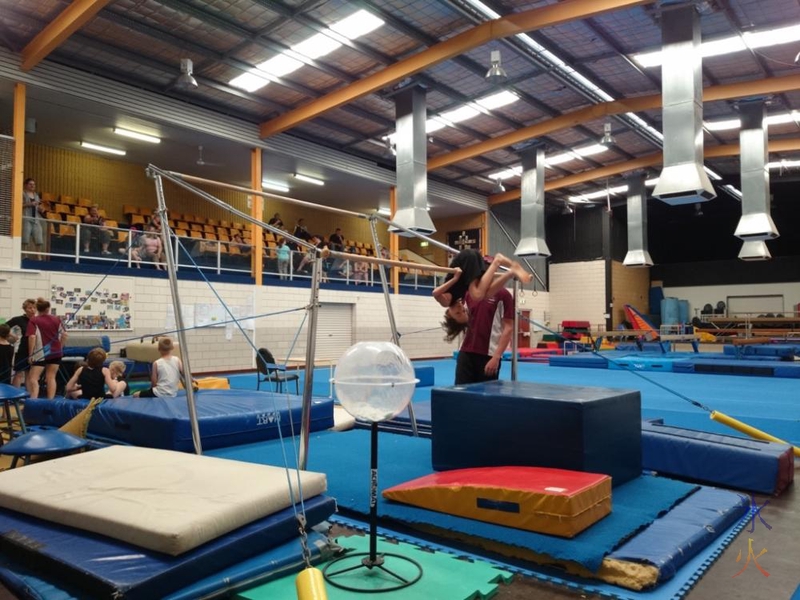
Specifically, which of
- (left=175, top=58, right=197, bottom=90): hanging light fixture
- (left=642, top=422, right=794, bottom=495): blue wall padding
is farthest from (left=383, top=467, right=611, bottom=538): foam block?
(left=175, top=58, right=197, bottom=90): hanging light fixture

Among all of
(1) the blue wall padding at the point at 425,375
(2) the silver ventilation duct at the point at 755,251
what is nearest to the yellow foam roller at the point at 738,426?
(1) the blue wall padding at the point at 425,375

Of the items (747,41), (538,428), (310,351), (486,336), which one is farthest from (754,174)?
(310,351)

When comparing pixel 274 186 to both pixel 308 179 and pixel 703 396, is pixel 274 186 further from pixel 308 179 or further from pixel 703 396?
pixel 703 396

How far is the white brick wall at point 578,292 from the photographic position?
79.6 feet

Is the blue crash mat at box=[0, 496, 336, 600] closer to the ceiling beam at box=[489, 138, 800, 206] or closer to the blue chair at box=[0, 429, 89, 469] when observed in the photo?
the blue chair at box=[0, 429, 89, 469]

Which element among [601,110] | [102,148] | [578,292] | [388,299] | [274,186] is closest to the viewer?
[388,299]

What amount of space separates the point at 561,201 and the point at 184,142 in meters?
16.0

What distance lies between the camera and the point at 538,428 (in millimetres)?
3518

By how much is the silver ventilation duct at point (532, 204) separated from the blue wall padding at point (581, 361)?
Result: 125 inches

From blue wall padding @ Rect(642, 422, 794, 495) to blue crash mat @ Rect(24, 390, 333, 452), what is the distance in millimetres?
2976

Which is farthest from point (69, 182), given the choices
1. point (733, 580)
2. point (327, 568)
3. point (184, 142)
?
point (733, 580)

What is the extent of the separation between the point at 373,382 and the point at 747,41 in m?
12.3

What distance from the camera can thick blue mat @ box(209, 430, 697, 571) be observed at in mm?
2801

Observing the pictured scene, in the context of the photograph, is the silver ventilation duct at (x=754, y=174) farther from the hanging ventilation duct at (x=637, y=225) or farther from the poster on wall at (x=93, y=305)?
the poster on wall at (x=93, y=305)
